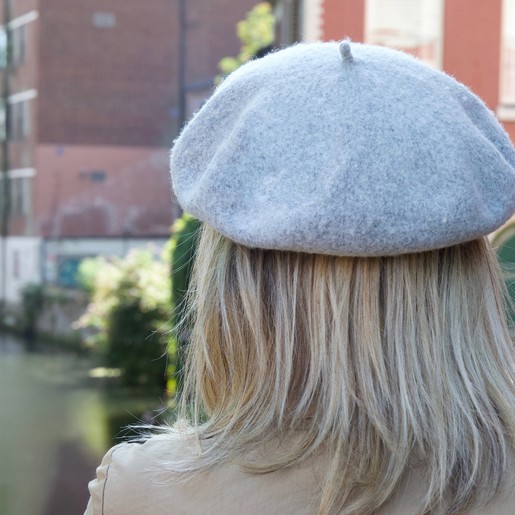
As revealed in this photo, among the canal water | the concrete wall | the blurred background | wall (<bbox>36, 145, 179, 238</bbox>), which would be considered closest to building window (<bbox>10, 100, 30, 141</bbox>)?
the blurred background

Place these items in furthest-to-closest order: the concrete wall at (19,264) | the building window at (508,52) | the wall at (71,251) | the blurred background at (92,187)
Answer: the concrete wall at (19,264), the wall at (71,251), the blurred background at (92,187), the building window at (508,52)

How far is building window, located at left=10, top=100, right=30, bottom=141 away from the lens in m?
21.4

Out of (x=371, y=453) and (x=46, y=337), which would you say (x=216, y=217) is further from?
(x=46, y=337)

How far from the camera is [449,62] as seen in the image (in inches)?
349

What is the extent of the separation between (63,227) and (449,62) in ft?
42.3

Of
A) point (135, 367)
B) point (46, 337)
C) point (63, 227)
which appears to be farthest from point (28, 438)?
point (63, 227)

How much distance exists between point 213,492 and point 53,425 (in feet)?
38.4

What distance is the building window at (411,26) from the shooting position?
9008mm

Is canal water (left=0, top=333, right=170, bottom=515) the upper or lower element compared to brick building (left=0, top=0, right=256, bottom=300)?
lower

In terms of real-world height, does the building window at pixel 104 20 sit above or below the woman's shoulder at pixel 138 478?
above

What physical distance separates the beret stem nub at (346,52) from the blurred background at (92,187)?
1114 cm

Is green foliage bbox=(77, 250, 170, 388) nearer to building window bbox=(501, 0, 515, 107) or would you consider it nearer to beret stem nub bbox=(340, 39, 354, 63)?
building window bbox=(501, 0, 515, 107)

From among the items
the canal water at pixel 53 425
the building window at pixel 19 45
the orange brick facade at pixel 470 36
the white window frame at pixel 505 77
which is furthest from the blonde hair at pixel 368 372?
the building window at pixel 19 45

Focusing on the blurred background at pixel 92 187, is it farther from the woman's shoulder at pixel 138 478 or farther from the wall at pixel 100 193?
the woman's shoulder at pixel 138 478
